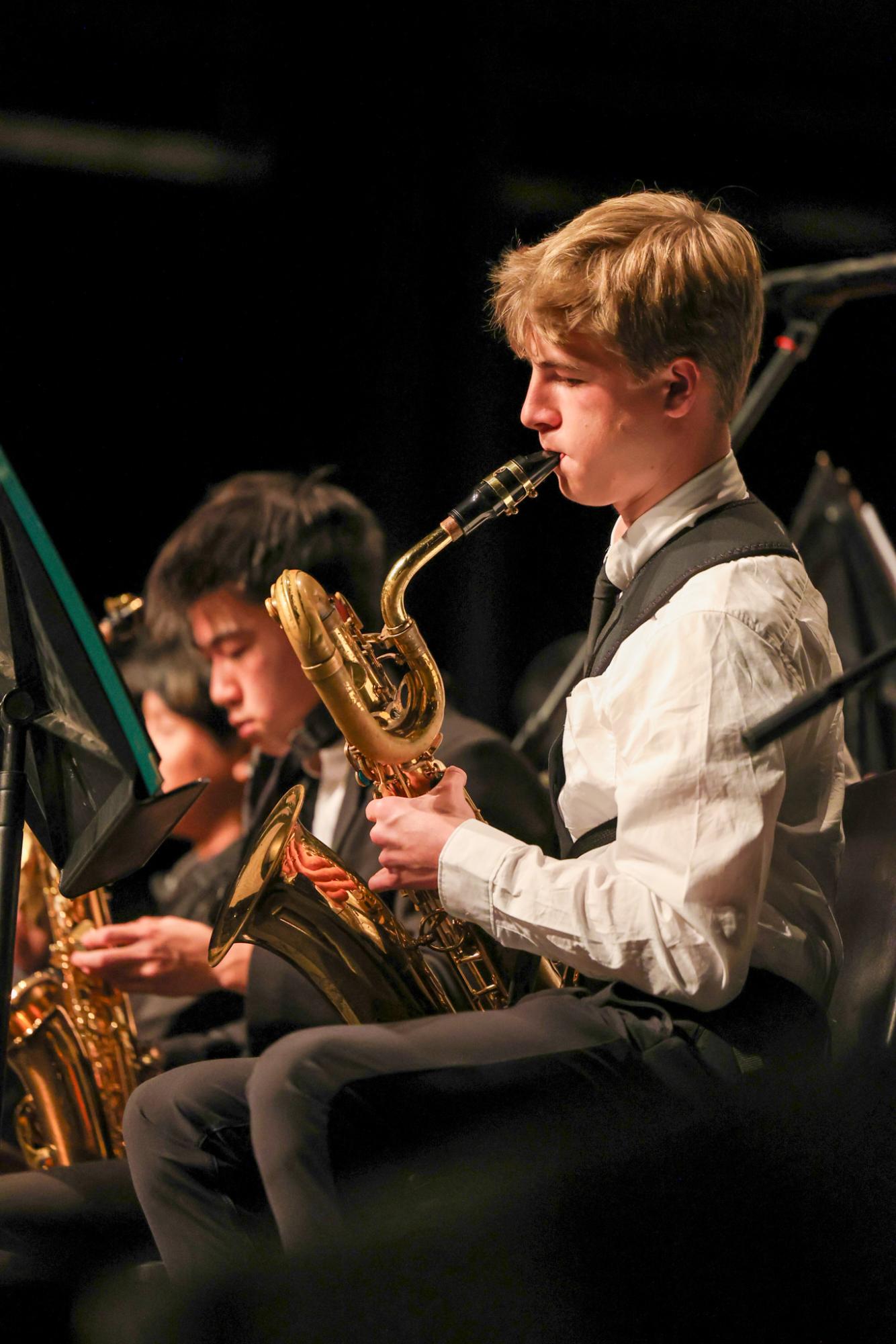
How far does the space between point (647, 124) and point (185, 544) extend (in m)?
1.29

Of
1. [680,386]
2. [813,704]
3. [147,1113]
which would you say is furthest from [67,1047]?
[813,704]

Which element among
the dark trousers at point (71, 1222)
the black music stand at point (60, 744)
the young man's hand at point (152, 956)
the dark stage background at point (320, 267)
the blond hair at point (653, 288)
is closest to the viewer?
the black music stand at point (60, 744)

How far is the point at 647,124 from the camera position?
8.82 ft

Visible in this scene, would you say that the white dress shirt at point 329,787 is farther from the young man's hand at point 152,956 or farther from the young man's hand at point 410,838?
the young man's hand at point 410,838

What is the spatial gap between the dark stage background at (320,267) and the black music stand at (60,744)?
1.60m

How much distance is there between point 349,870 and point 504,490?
558 mm

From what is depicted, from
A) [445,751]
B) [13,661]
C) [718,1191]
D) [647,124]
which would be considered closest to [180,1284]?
[718,1191]

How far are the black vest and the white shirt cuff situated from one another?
5.5 inches

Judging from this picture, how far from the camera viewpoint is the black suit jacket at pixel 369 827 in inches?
76.5

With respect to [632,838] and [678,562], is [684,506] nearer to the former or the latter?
[678,562]

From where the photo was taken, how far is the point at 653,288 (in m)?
1.53

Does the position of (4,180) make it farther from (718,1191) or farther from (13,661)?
(718,1191)

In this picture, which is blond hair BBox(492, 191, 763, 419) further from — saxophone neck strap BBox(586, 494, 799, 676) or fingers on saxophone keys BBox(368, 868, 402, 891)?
fingers on saxophone keys BBox(368, 868, 402, 891)

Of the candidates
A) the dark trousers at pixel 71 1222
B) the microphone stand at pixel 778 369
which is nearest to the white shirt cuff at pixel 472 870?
the dark trousers at pixel 71 1222
